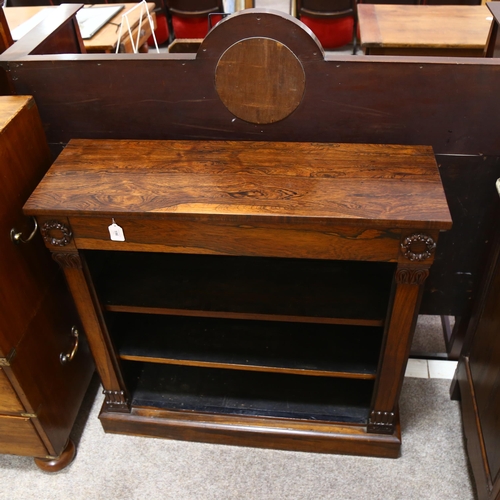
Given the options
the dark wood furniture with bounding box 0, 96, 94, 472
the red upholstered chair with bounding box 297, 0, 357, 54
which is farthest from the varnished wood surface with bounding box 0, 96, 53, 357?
the red upholstered chair with bounding box 297, 0, 357, 54

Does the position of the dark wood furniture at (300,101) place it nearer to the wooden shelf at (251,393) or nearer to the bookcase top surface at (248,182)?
the bookcase top surface at (248,182)

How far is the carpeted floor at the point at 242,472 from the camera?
1.37m

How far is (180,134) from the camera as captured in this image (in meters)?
1.25

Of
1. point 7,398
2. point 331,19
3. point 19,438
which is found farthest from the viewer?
point 331,19

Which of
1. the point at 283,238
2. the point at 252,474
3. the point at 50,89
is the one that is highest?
the point at 50,89

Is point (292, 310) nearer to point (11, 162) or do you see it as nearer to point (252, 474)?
point (252, 474)

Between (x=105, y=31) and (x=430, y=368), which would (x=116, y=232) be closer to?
(x=430, y=368)

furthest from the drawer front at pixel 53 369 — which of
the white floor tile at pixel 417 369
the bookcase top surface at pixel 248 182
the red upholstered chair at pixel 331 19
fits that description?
the red upholstered chair at pixel 331 19

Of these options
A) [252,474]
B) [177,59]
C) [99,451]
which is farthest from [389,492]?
[177,59]

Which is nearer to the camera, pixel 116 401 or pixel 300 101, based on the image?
pixel 300 101

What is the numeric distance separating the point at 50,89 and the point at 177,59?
320 mm

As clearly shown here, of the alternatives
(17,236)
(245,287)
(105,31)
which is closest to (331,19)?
(105,31)

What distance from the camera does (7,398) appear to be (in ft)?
3.96

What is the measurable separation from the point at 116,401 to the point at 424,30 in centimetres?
185
